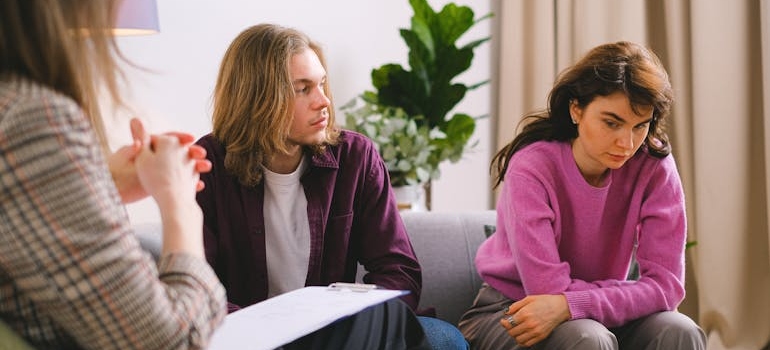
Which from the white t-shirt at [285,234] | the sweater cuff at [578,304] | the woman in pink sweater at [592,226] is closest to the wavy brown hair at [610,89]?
the woman in pink sweater at [592,226]

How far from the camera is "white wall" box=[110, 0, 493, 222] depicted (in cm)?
268

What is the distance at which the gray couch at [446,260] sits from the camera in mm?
2164

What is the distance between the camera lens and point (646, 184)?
1.92 meters

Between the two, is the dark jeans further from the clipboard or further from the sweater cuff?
the sweater cuff

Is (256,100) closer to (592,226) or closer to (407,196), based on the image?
(592,226)

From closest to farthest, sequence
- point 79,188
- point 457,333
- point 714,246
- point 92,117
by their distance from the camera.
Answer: point 79,188, point 92,117, point 457,333, point 714,246

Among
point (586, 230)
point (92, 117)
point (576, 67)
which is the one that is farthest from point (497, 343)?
point (92, 117)

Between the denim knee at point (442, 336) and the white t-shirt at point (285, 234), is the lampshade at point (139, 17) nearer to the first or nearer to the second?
the white t-shirt at point (285, 234)

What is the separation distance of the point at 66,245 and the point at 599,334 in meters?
1.12

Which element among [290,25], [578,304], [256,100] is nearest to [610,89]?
[578,304]

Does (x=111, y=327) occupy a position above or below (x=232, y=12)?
below

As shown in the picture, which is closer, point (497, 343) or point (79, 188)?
point (79, 188)

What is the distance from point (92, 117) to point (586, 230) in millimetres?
1209

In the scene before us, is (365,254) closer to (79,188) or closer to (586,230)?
(586,230)
